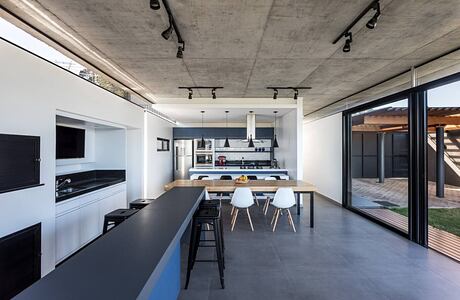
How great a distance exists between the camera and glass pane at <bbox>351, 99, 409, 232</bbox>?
605 cm

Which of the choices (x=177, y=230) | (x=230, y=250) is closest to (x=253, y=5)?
(x=177, y=230)

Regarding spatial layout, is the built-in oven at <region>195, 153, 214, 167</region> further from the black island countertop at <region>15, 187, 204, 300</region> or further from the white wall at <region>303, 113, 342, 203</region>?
the black island countertop at <region>15, 187, 204, 300</region>

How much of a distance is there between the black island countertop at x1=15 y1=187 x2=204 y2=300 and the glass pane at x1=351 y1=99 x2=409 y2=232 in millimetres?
4593

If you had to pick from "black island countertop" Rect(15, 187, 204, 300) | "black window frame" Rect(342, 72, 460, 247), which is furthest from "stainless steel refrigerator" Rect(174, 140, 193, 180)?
"black island countertop" Rect(15, 187, 204, 300)

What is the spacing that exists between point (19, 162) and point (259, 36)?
9.31 ft

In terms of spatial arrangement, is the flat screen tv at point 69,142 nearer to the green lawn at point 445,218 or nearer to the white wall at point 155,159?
the white wall at point 155,159

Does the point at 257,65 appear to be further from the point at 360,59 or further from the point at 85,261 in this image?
the point at 85,261

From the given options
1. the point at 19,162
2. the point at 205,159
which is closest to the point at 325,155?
the point at 205,159

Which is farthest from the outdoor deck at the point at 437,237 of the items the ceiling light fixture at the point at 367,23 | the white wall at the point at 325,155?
the ceiling light fixture at the point at 367,23

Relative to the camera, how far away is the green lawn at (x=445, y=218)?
4.92 m

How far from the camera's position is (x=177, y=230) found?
5.73 ft

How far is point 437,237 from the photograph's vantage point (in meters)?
4.37

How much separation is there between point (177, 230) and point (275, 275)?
1.79 m

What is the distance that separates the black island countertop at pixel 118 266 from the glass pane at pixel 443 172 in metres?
4.14
